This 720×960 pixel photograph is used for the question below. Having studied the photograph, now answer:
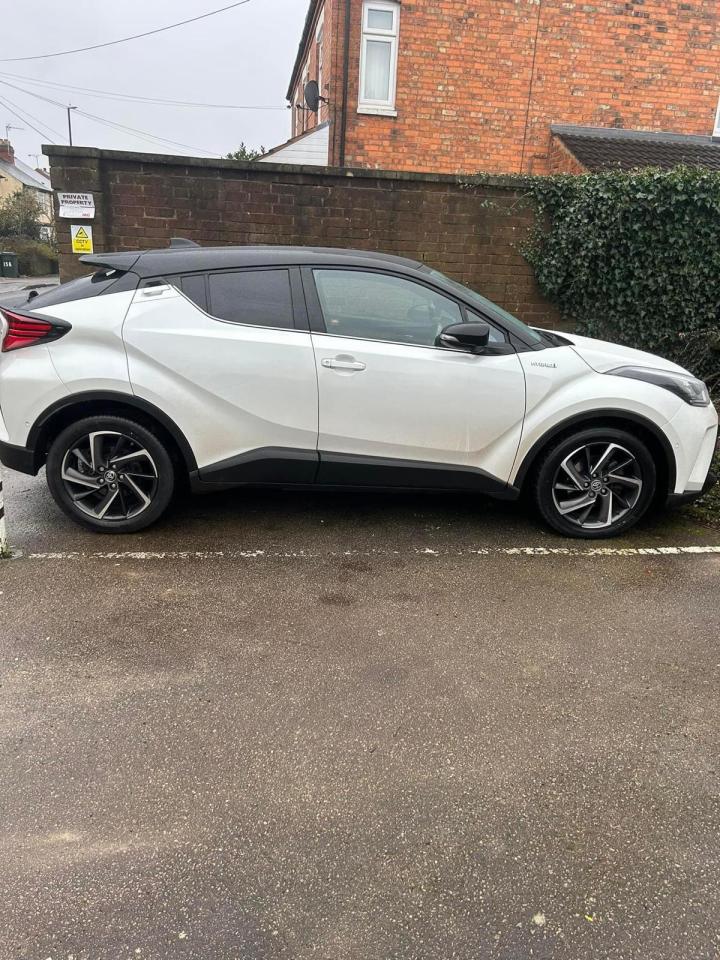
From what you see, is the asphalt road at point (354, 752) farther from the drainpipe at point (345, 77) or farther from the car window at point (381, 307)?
the drainpipe at point (345, 77)

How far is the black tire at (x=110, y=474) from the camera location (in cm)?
402

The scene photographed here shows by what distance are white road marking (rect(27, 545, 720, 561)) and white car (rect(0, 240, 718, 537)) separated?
0.26m

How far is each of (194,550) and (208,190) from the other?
5561 mm

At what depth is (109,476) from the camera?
4.10m

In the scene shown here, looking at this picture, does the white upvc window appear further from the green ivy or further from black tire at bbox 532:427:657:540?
black tire at bbox 532:427:657:540

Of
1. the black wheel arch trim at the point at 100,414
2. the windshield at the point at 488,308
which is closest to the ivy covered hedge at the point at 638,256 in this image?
the windshield at the point at 488,308

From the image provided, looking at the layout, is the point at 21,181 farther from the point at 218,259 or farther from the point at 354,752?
the point at 354,752

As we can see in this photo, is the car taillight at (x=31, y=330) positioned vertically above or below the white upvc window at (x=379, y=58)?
below

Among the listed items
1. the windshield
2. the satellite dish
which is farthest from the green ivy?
the satellite dish

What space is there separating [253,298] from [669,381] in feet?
8.50

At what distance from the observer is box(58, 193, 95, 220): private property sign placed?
26.1ft

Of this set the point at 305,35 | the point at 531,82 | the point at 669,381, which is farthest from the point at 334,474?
the point at 305,35

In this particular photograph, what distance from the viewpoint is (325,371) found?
4.01 meters

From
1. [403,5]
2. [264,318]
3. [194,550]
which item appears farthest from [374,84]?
[194,550]
